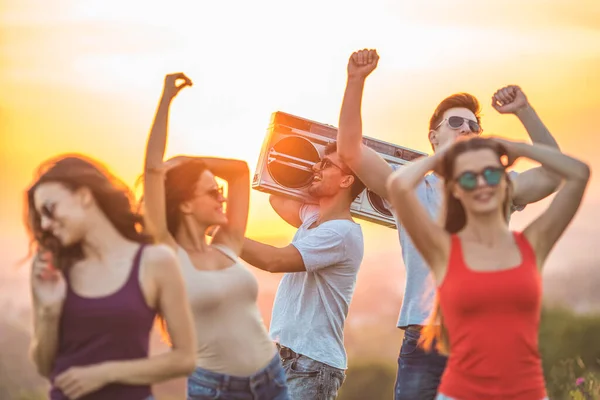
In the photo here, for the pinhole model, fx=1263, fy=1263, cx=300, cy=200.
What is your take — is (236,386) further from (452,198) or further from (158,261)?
(452,198)

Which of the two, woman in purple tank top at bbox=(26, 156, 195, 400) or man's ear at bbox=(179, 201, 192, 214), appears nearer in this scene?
woman in purple tank top at bbox=(26, 156, 195, 400)

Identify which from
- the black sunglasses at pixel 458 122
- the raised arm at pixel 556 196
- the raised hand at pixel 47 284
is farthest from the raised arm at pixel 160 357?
the black sunglasses at pixel 458 122

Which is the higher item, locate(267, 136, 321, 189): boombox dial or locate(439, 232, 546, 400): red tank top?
locate(267, 136, 321, 189): boombox dial

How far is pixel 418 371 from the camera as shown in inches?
201

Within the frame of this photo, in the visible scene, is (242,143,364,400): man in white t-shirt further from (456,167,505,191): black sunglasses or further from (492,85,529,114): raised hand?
(456,167,505,191): black sunglasses

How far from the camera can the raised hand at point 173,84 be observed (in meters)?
4.70

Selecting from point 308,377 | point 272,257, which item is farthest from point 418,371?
point 272,257

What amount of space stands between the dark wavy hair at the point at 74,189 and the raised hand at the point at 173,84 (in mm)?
700

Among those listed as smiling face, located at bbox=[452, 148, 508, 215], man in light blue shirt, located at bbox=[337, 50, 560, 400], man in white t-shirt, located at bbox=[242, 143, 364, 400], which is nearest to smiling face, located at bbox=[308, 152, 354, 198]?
man in white t-shirt, located at bbox=[242, 143, 364, 400]

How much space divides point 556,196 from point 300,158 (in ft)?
7.47

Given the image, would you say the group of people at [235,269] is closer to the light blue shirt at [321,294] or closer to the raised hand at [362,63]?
the raised hand at [362,63]

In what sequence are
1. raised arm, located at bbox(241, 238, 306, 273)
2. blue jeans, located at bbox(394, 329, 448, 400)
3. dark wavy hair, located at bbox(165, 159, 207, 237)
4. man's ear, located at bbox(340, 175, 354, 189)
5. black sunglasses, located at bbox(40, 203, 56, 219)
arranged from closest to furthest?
black sunglasses, located at bbox(40, 203, 56, 219) → dark wavy hair, located at bbox(165, 159, 207, 237) → blue jeans, located at bbox(394, 329, 448, 400) → raised arm, located at bbox(241, 238, 306, 273) → man's ear, located at bbox(340, 175, 354, 189)

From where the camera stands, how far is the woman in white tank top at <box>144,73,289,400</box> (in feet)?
15.0

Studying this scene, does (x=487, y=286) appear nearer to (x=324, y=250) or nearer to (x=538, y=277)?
(x=538, y=277)
